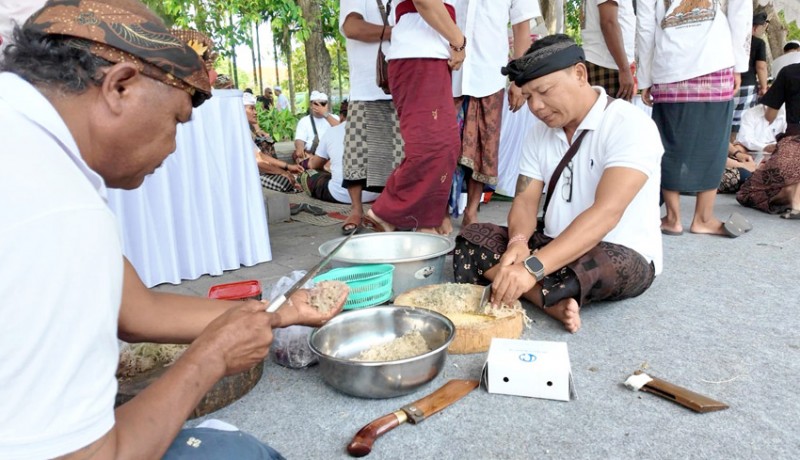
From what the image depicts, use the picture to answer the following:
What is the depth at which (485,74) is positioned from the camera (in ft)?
12.5

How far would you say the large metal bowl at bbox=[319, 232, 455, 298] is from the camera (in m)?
2.65

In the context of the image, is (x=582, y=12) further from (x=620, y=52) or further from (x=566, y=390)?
(x=566, y=390)

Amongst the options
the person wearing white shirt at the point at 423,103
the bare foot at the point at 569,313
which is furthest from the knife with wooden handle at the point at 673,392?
the person wearing white shirt at the point at 423,103

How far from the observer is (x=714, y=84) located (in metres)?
3.70

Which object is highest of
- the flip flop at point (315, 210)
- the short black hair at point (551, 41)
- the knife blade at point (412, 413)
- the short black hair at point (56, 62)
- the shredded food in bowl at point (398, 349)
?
the short black hair at point (551, 41)

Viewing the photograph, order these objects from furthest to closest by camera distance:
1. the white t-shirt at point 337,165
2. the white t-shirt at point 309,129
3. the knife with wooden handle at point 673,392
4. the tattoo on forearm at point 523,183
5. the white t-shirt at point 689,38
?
the white t-shirt at point 309,129 → the white t-shirt at point 337,165 → the white t-shirt at point 689,38 → the tattoo on forearm at point 523,183 → the knife with wooden handle at point 673,392

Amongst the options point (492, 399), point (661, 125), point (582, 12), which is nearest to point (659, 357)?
point (492, 399)

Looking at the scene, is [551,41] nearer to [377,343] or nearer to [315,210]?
[377,343]

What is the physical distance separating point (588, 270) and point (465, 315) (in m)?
0.54

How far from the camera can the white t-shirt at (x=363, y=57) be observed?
152 inches

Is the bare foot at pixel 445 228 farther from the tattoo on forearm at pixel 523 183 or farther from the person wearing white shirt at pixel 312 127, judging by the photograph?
the person wearing white shirt at pixel 312 127

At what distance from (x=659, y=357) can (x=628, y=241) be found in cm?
58

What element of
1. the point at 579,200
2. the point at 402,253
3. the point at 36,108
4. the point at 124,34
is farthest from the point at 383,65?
the point at 36,108

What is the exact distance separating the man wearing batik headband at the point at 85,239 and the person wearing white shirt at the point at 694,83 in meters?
3.43
